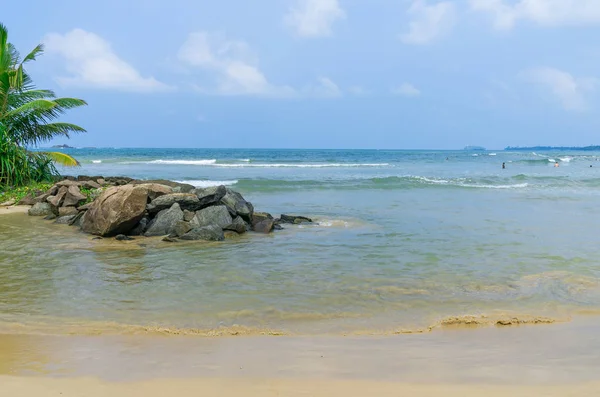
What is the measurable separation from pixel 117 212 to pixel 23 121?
34.4 feet

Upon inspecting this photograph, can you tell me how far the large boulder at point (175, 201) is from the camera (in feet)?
40.0

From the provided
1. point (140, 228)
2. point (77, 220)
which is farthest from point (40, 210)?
point (140, 228)

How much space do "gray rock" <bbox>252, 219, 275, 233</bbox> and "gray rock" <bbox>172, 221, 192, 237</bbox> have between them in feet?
5.57

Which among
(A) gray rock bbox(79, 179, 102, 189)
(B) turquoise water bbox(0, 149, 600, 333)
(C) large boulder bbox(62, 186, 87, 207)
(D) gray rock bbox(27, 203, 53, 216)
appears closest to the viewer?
(B) turquoise water bbox(0, 149, 600, 333)

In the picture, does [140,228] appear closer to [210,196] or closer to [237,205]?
[210,196]

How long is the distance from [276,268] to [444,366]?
422 cm

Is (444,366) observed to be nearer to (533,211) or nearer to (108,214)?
(108,214)

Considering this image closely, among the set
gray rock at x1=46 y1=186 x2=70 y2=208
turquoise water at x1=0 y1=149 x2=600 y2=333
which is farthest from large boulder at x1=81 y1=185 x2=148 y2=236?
gray rock at x1=46 y1=186 x2=70 y2=208

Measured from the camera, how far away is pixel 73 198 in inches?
569

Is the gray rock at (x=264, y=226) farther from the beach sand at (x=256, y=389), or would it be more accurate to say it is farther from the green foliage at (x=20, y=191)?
the green foliage at (x=20, y=191)

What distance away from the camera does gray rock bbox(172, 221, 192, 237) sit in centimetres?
1130

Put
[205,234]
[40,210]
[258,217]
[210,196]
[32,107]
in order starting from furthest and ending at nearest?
[32,107]
[40,210]
[258,217]
[210,196]
[205,234]

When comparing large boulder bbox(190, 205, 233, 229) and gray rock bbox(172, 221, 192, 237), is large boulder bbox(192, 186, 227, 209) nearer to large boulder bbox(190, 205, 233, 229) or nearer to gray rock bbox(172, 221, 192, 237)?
large boulder bbox(190, 205, 233, 229)

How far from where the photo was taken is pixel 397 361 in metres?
4.61
